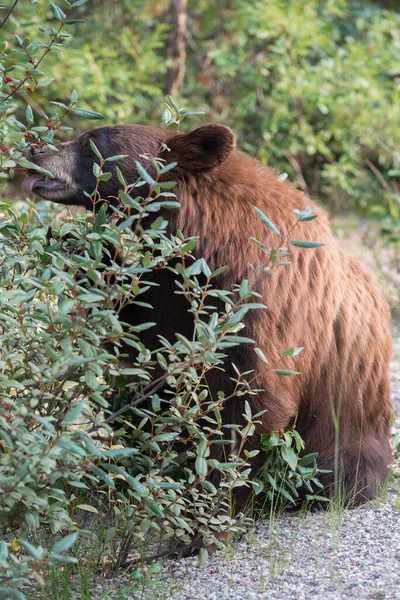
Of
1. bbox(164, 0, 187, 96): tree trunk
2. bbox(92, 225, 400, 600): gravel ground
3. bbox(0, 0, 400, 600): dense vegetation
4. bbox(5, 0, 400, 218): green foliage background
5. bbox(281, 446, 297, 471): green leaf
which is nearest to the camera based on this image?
bbox(0, 0, 400, 600): dense vegetation

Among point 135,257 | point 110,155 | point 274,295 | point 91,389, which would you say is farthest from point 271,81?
point 91,389

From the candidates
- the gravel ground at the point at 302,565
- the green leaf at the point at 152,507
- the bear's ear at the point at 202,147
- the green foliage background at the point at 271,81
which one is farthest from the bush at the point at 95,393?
the green foliage background at the point at 271,81

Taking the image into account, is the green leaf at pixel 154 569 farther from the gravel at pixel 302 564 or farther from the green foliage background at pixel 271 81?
the green foliage background at pixel 271 81

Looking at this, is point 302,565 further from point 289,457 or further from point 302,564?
point 289,457

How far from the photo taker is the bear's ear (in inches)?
147

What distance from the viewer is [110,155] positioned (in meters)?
3.91

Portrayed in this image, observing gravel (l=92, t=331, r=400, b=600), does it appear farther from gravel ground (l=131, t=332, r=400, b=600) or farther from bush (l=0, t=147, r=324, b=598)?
bush (l=0, t=147, r=324, b=598)

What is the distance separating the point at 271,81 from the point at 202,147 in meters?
6.42

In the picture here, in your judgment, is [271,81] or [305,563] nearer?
[305,563]

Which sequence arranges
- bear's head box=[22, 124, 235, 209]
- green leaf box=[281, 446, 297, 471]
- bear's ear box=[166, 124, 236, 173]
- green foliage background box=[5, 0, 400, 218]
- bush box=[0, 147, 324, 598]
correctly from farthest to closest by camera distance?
1. green foliage background box=[5, 0, 400, 218]
2. bear's head box=[22, 124, 235, 209]
3. bear's ear box=[166, 124, 236, 173]
4. green leaf box=[281, 446, 297, 471]
5. bush box=[0, 147, 324, 598]

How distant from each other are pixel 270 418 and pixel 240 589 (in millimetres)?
782

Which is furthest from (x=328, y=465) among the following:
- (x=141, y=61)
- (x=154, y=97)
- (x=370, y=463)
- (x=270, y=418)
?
(x=154, y=97)

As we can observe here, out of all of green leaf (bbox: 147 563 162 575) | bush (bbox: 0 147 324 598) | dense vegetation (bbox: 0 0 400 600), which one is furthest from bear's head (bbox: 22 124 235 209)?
green leaf (bbox: 147 563 162 575)

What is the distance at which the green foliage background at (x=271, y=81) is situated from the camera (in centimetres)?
906
